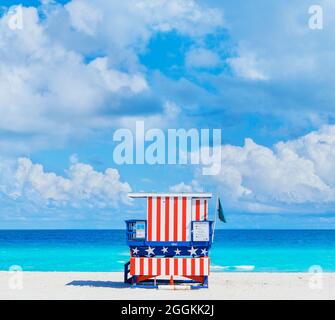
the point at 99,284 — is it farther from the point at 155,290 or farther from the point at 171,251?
the point at 171,251

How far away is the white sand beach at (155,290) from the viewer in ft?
58.0

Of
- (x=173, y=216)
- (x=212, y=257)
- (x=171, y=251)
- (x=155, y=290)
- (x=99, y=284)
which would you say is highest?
(x=212, y=257)

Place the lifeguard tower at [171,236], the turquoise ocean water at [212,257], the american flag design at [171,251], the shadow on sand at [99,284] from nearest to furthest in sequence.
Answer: the lifeguard tower at [171,236] < the american flag design at [171,251] < the shadow on sand at [99,284] < the turquoise ocean water at [212,257]

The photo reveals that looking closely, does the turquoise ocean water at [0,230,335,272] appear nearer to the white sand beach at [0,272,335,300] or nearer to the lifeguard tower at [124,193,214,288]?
the white sand beach at [0,272,335,300]

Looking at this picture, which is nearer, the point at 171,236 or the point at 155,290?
the point at 155,290

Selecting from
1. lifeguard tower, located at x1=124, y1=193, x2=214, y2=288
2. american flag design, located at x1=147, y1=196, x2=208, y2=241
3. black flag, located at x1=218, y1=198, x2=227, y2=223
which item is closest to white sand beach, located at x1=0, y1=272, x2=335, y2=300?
lifeguard tower, located at x1=124, y1=193, x2=214, y2=288

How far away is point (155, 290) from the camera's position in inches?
736

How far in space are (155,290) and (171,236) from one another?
1.70 m

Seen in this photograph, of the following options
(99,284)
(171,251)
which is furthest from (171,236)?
(99,284)

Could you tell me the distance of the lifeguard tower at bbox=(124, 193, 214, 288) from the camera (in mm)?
18719

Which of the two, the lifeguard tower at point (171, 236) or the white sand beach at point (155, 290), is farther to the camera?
the lifeguard tower at point (171, 236)

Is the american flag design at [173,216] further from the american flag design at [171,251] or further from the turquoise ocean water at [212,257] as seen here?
the turquoise ocean water at [212,257]

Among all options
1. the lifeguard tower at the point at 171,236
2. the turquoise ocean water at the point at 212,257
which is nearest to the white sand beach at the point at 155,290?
the lifeguard tower at the point at 171,236
